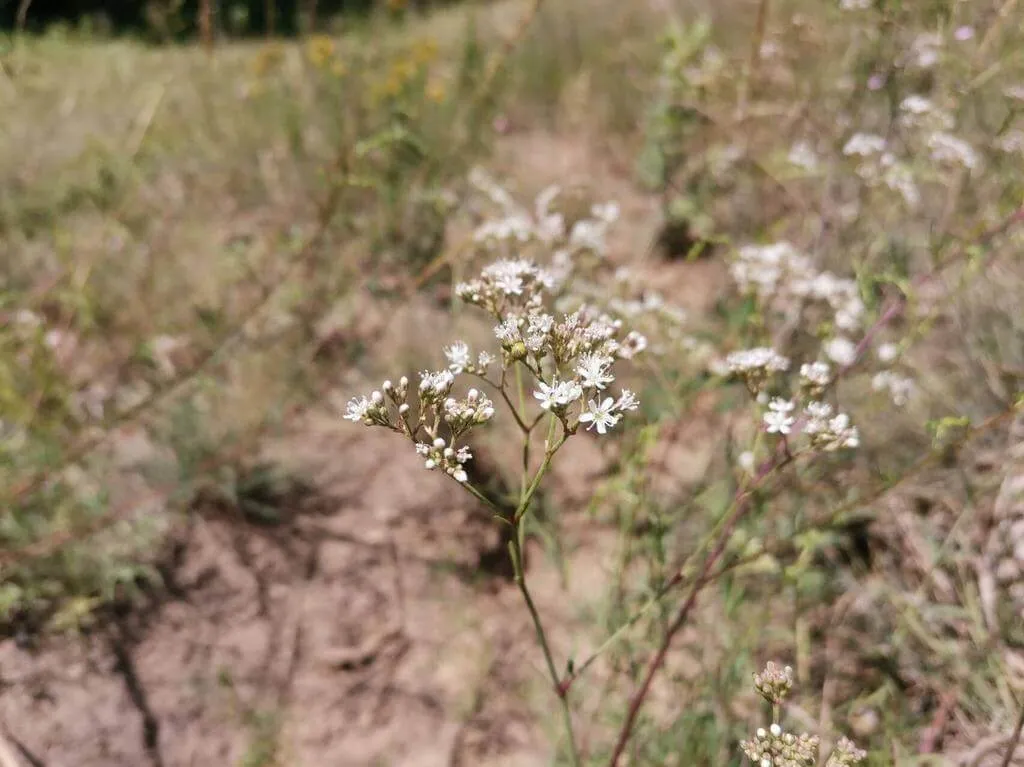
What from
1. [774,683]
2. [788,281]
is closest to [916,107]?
[788,281]

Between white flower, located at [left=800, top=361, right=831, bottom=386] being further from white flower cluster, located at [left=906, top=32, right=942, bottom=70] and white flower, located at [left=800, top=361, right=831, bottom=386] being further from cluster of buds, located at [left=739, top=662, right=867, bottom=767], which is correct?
white flower cluster, located at [left=906, top=32, right=942, bottom=70]

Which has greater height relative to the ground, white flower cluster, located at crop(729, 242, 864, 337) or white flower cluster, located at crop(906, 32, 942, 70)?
white flower cluster, located at crop(906, 32, 942, 70)

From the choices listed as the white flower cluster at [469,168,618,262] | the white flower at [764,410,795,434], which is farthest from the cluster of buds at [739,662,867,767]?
the white flower cluster at [469,168,618,262]

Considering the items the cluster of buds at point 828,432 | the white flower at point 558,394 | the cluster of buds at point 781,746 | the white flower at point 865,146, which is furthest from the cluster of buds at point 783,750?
the white flower at point 865,146

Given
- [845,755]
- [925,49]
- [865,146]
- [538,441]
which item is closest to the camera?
[845,755]

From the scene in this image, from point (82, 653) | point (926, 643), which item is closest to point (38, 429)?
point (82, 653)

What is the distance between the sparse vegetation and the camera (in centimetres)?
202

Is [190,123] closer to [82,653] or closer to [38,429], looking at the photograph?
[38,429]

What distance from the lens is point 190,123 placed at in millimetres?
4086

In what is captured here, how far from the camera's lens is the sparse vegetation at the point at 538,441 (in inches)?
79.4

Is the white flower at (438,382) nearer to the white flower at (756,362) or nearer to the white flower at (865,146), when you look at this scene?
the white flower at (756,362)

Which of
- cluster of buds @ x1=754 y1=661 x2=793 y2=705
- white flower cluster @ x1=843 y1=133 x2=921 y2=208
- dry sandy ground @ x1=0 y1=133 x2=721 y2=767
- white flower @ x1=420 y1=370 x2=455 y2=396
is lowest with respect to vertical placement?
dry sandy ground @ x1=0 y1=133 x2=721 y2=767

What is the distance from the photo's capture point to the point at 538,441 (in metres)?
2.81

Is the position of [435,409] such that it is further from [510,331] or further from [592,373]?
[592,373]
